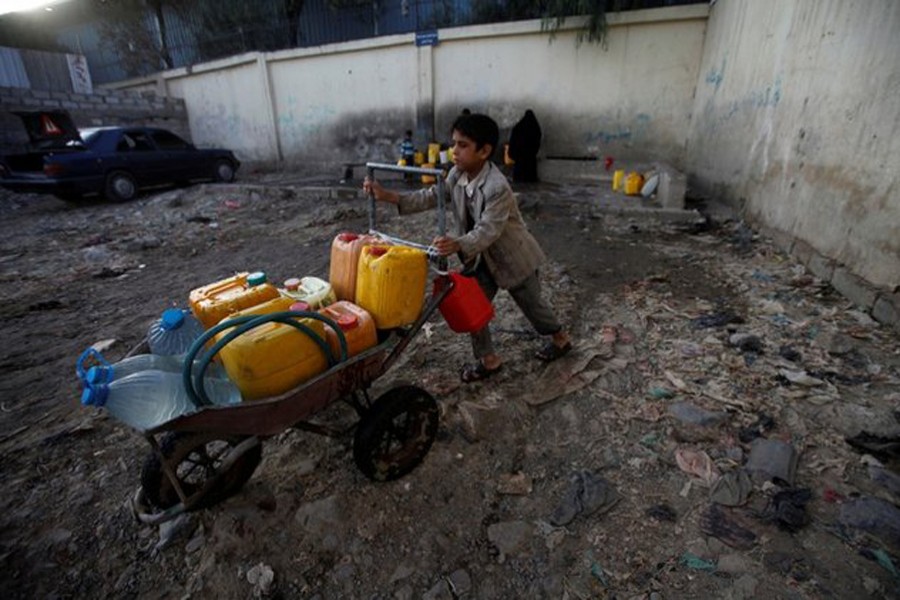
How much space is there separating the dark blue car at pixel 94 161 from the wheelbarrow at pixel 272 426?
8.65 meters

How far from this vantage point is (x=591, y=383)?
2697 mm

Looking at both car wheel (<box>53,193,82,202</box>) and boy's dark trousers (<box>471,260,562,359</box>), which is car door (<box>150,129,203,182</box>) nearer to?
car wheel (<box>53,193,82,202</box>)

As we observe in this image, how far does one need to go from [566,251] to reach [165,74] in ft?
52.7

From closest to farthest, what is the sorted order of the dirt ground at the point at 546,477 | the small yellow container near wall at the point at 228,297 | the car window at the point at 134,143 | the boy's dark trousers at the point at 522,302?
1. the dirt ground at the point at 546,477
2. the small yellow container near wall at the point at 228,297
3. the boy's dark trousers at the point at 522,302
4. the car window at the point at 134,143

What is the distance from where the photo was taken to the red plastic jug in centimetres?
217

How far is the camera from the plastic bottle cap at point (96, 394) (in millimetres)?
1321

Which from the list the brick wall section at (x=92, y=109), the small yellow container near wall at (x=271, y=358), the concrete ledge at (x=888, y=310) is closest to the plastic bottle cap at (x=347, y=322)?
the small yellow container near wall at (x=271, y=358)

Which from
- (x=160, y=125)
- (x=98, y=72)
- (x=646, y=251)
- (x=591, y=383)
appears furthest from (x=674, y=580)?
(x=98, y=72)

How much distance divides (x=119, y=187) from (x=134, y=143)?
1.00 meters

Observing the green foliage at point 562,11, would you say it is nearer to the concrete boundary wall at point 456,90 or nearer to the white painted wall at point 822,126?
the concrete boundary wall at point 456,90

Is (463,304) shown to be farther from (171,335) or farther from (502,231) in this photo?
(171,335)

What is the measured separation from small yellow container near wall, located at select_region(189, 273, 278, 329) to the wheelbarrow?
0.13 meters

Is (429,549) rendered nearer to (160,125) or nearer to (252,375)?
(252,375)

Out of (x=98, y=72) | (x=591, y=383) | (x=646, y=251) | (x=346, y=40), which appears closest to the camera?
(x=591, y=383)
